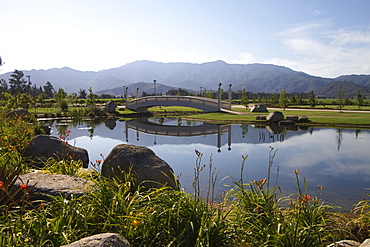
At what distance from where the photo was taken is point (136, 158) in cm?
543

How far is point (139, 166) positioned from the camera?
17.4ft

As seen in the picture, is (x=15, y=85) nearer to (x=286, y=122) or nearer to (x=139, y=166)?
(x=286, y=122)

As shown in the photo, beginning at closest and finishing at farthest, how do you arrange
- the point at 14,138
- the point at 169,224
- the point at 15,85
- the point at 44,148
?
the point at 169,224, the point at 44,148, the point at 14,138, the point at 15,85

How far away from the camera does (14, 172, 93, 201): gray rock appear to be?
4116mm

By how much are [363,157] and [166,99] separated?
29.1 m

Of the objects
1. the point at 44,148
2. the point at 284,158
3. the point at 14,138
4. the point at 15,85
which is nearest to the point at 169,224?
the point at 44,148

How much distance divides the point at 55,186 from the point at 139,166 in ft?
4.93

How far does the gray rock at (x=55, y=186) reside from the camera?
162 inches

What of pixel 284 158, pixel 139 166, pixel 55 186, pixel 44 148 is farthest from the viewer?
pixel 284 158

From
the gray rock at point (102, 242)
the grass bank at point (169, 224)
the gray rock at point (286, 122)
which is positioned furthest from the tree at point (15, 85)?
the gray rock at point (102, 242)

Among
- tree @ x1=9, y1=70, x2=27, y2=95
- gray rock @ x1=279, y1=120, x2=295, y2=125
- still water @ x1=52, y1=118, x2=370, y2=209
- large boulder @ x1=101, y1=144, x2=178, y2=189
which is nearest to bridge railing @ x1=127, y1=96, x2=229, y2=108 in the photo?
gray rock @ x1=279, y1=120, x2=295, y2=125

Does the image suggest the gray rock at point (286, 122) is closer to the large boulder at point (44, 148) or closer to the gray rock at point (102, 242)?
the large boulder at point (44, 148)

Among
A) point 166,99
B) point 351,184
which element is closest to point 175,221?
point 351,184

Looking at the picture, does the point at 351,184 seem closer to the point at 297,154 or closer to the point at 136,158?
the point at 297,154
